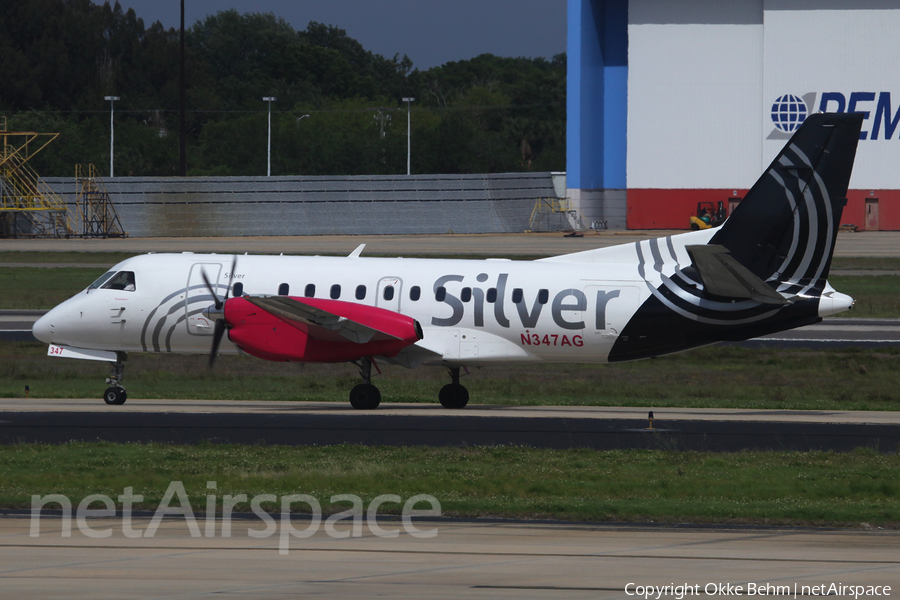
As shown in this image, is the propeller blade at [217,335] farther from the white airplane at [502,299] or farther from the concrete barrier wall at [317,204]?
the concrete barrier wall at [317,204]

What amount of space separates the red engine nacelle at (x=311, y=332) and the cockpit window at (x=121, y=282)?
10.6 ft

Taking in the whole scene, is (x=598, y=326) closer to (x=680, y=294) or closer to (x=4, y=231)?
(x=680, y=294)

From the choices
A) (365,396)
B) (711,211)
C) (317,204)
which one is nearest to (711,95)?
(711,211)

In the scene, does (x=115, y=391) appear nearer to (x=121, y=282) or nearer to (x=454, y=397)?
(x=121, y=282)

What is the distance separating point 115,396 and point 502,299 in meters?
9.08

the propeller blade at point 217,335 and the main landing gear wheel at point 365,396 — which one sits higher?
the propeller blade at point 217,335

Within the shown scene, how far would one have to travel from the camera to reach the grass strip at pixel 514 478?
49.3 feet

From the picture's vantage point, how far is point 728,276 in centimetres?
2381

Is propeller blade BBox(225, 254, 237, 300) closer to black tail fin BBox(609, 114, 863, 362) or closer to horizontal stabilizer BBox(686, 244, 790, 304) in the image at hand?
black tail fin BBox(609, 114, 863, 362)

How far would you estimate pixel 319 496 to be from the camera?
15.8m

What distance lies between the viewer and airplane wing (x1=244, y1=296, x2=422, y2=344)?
24281 mm

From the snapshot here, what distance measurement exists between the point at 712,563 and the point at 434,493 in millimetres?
5264

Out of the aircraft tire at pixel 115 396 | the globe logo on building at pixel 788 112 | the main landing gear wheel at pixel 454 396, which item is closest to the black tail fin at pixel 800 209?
the main landing gear wheel at pixel 454 396

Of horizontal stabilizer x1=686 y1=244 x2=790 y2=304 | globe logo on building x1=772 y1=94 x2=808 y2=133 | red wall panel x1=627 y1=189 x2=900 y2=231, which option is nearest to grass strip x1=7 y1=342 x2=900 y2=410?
horizontal stabilizer x1=686 y1=244 x2=790 y2=304
